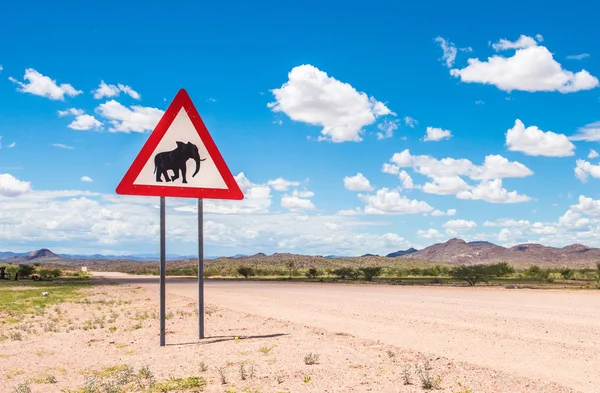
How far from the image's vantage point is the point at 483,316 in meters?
14.0

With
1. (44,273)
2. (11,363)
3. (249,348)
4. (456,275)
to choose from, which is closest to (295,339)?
(249,348)

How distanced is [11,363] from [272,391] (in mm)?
4864

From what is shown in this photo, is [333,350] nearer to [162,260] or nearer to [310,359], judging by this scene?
[310,359]

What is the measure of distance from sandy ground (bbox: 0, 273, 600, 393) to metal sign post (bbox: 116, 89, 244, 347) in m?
1.47

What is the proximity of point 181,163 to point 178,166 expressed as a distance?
8cm

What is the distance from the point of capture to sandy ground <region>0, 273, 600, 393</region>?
21.0 ft

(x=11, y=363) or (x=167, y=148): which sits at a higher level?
(x=167, y=148)

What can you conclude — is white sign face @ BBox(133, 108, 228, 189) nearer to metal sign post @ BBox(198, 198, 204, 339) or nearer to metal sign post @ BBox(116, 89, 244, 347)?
metal sign post @ BBox(116, 89, 244, 347)

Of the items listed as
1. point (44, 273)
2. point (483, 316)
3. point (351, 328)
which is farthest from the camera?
point (44, 273)

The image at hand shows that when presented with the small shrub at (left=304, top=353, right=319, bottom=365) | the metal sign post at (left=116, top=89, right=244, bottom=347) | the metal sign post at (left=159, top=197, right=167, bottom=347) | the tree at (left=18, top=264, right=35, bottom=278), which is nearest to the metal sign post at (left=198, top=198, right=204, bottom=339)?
the metal sign post at (left=116, top=89, right=244, bottom=347)

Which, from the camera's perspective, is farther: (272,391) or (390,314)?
(390,314)

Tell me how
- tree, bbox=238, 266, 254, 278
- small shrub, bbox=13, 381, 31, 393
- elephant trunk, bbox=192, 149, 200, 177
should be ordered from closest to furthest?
1. small shrub, bbox=13, 381, 31, 393
2. elephant trunk, bbox=192, 149, 200, 177
3. tree, bbox=238, 266, 254, 278

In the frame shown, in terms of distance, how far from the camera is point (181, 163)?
31.1 ft

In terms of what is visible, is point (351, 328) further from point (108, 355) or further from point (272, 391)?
point (272, 391)
